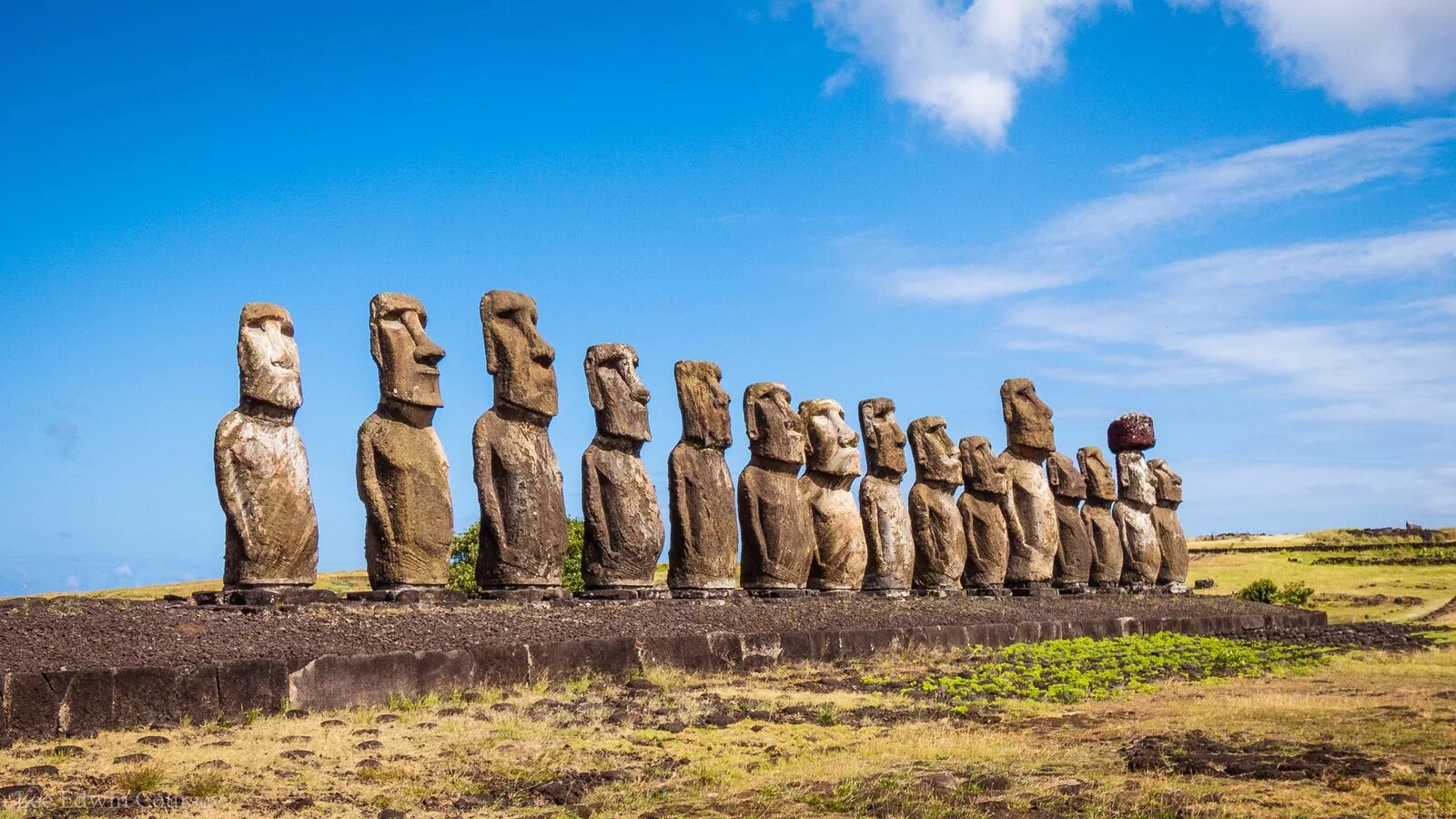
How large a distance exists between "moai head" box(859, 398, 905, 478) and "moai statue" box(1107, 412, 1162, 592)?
23.0 ft

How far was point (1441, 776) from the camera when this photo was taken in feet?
21.2

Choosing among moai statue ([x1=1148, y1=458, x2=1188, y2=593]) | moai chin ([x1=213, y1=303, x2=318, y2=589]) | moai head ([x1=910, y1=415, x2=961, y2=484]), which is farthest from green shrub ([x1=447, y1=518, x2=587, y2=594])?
moai chin ([x1=213, y1=303, x2=318, y2=589])

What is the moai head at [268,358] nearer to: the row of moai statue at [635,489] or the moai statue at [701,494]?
the row of moai statue at [635,489]

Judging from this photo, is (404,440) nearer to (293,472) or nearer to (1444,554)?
(293,472)

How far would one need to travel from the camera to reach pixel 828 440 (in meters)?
17.1

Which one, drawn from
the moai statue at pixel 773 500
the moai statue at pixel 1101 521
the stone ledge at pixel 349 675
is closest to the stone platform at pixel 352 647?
the stone ledge at pixel 349 675

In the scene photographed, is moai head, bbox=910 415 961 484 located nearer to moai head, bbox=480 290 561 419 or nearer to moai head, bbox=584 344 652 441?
moai head, bbox=584 344 652 441

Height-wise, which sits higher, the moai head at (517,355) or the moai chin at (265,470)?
the moai head at (517,355)

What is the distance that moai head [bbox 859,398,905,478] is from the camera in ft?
59.7

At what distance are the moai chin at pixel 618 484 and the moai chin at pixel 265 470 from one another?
10.2 feet

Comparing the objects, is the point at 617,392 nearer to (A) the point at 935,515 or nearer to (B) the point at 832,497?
(B) the point at 832,497

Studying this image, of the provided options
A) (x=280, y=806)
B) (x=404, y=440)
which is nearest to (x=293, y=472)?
(x=404, y=440)

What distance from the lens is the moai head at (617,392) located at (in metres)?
14.1

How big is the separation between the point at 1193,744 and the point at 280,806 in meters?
4.78
